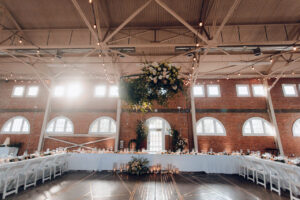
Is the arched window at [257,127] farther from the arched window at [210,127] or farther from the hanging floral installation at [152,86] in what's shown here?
the hanging floral installation at [152,86]

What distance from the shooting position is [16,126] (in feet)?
31.6

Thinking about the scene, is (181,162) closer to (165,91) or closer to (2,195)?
(165,91)

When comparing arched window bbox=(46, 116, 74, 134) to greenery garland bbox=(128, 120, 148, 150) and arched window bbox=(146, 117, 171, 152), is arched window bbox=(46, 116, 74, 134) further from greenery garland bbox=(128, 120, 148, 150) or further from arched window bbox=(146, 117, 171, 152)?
arched window bbox=(146, 117, 171, 152)

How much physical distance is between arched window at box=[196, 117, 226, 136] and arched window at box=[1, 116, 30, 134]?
38.9 ft

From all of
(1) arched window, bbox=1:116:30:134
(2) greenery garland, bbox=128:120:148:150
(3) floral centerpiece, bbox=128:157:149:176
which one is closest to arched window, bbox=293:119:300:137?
(2) greenery garland, bbox=128:120:148:150

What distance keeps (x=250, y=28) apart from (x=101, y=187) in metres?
8.34

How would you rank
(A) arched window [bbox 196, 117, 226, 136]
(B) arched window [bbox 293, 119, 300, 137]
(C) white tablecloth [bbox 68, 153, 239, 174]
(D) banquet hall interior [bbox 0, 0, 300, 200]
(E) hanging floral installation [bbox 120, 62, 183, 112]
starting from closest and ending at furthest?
(E) hanging floral installation [bbox 120, 62, 183, 112], (D) banquet hall interior [bbox 0, 0, 300, 200], (C) white tablecloth [bbox 68, 153, 239, 174], (B) arched window [bbox 293, 119, 300, 137], (A) arched window [bbox 196, 117, 226, 136]

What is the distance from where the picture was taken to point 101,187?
4.05 meters

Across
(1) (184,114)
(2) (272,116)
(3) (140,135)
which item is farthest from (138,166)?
(2) (272,116)

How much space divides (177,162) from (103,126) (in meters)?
5.81

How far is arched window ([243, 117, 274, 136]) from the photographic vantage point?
888 centimetres

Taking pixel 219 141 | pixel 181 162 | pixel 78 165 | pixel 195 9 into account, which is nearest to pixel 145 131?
pixel 181 162

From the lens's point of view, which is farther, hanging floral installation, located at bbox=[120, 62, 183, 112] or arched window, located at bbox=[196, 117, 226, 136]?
arched window, located at bbox=[196, 117, 226, 136]

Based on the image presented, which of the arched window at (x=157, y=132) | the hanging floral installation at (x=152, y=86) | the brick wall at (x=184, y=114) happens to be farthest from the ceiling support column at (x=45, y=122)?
the hanging floral installation at (x=152, y=86)
